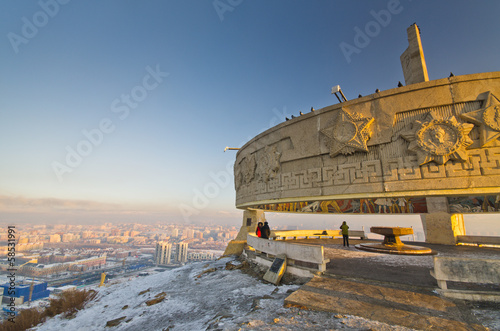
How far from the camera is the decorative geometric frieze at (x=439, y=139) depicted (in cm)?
782

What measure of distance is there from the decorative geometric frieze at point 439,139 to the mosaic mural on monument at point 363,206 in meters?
6.27

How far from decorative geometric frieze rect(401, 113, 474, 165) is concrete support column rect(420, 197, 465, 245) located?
7.68m

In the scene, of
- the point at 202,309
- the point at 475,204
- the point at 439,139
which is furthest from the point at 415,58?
the point at 202,309

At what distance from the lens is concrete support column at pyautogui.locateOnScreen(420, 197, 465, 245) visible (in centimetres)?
1373

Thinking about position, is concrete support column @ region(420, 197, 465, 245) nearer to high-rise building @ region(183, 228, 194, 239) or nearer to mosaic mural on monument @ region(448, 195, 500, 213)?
mosaic mural on monument @ region(448, 195, 500, 213)

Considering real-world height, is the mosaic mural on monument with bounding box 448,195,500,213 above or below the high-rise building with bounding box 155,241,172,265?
above

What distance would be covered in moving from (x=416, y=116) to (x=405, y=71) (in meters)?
5.17

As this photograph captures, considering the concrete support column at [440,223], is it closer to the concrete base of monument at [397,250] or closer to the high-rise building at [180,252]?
the concrete base of monument at [397,250]

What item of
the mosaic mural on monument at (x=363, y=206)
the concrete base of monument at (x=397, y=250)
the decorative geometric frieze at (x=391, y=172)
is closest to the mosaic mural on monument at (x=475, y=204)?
the mosaic mural on monument at (x=363, y=206)

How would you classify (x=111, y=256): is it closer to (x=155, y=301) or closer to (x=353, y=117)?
(x=155, y=301)

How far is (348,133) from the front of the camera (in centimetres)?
970

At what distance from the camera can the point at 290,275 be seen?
7.08 m

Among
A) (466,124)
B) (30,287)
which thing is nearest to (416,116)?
(466,124)

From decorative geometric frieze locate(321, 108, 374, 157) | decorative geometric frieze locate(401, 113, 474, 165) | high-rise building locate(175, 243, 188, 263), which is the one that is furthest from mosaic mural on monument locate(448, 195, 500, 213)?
high-rise building locate(175, 243, 188, 263)
